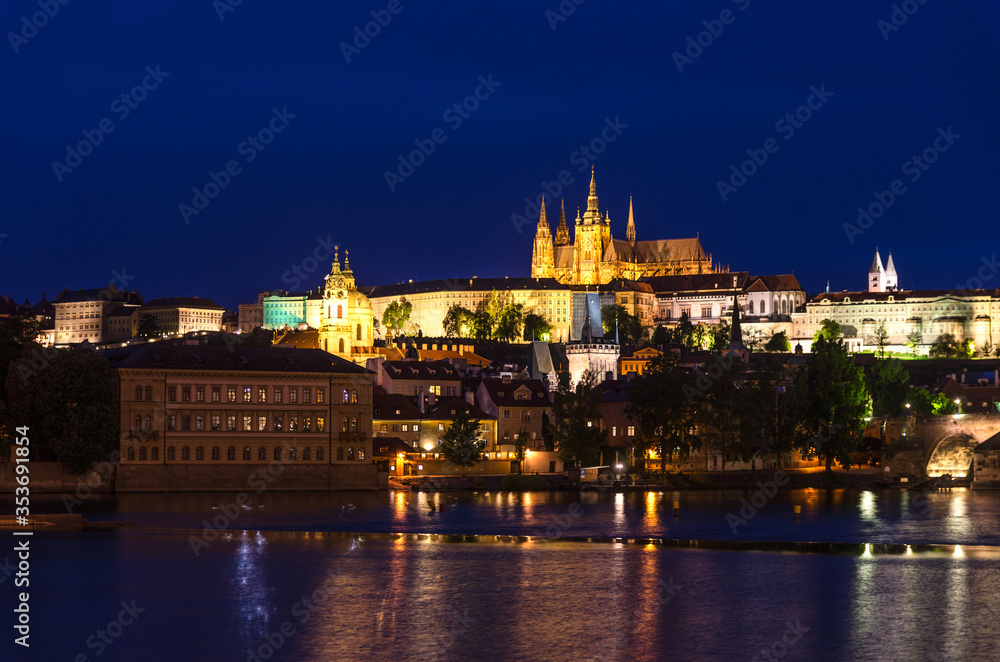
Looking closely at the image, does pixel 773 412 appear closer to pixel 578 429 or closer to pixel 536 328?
pixel 578 429

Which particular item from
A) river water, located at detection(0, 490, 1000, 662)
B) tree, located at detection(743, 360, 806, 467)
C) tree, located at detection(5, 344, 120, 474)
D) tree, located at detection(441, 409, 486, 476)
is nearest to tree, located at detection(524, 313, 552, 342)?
tree, located at detection(743, 360, 806, 467)

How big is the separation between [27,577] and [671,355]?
184ft

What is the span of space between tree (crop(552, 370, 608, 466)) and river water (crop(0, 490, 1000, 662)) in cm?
2318

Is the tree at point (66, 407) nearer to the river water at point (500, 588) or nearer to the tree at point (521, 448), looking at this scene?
the river water at point (500, 588)

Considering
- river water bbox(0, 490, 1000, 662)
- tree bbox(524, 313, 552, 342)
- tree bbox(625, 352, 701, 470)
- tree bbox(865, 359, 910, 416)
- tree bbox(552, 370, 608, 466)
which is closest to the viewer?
river water bbox(0, 490, 1000, 662)

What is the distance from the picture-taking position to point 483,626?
30297mm

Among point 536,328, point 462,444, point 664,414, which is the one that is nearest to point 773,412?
point 664,414

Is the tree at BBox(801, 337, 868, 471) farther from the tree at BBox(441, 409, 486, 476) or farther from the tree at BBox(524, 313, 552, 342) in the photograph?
the tree at BBox(524, 313, 552, 342)

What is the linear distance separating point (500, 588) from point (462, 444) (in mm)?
42120

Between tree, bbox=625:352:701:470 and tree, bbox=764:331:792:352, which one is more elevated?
tree, bbox=764:331:792:352

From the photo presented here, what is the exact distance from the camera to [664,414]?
77688 millimetres

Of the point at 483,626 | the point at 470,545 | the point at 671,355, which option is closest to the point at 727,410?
the point at 671,355

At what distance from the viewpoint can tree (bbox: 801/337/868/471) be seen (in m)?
82.2

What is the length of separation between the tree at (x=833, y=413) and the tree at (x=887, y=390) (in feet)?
40.8
